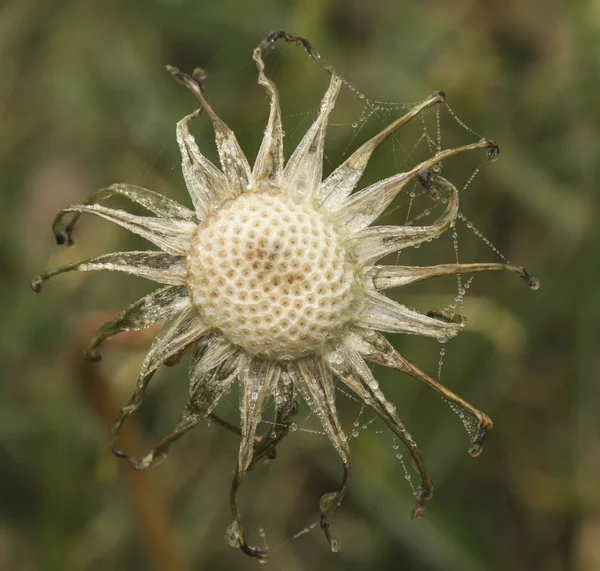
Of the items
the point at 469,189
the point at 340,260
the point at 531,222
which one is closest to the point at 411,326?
the point at 340,260

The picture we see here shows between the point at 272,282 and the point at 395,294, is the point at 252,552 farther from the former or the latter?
the point at 395,294

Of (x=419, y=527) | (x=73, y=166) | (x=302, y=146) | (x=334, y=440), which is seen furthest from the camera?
(x=73, y=166)

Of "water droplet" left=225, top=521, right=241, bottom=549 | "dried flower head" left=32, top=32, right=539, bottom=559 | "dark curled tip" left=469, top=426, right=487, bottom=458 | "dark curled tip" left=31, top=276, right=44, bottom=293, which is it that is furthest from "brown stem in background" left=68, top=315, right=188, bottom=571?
"dark curled tip" left=469, top=426, right=487, bottom=458

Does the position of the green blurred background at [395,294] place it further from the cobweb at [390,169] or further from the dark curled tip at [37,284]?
the dark curled tip at [37,284]

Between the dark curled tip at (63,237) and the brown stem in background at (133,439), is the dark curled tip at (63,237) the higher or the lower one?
the higher one

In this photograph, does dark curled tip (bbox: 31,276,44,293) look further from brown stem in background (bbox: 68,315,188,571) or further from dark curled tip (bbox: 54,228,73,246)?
brown stem in background (bbox: 68,315,188,571)

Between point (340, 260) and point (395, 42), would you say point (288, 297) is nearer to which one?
point (340, 260)

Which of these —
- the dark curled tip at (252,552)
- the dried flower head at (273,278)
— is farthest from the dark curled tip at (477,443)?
the dark curled tip at (252,552)
